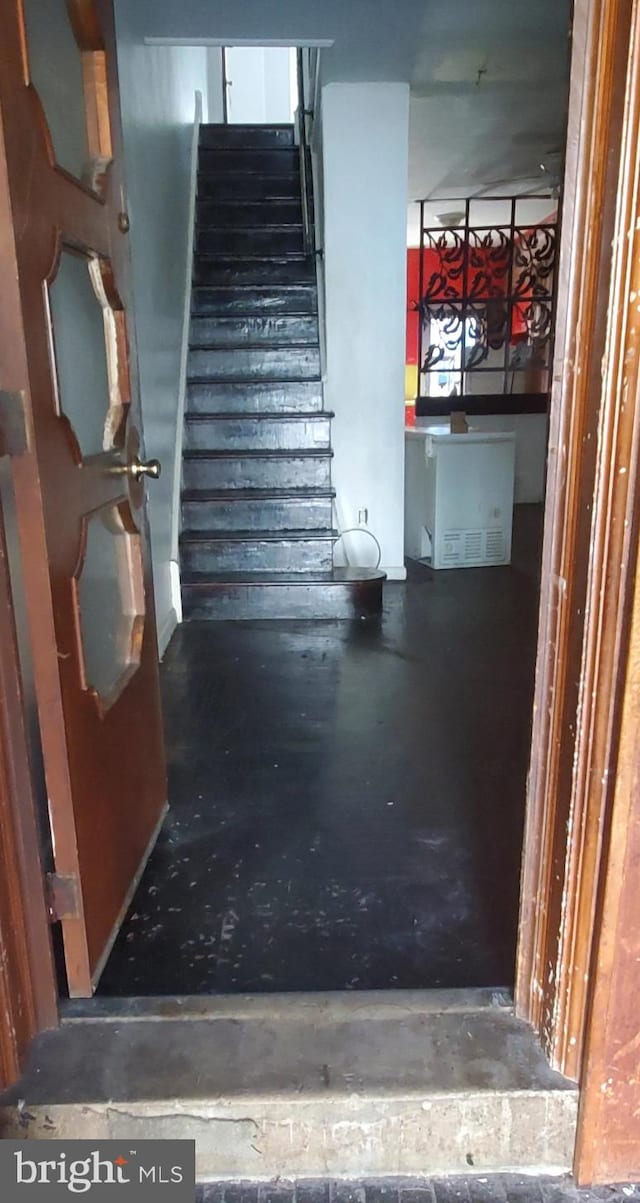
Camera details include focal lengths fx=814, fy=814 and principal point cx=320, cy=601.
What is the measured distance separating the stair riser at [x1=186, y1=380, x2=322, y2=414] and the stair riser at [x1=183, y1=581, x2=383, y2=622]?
1.04m

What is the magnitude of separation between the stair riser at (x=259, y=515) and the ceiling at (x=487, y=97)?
192cm

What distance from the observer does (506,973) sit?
1.51 metres

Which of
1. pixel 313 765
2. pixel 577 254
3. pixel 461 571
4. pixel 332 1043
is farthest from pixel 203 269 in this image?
pixel 332 1043

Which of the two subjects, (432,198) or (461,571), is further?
(432,198)

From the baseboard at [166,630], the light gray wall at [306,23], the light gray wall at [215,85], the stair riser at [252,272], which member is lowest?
the baseboard at [166,630]

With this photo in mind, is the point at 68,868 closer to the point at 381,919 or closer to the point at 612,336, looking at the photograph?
the point at 381,919

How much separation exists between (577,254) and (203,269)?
404 cm

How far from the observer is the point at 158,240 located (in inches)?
145

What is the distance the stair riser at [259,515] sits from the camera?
3.98 m

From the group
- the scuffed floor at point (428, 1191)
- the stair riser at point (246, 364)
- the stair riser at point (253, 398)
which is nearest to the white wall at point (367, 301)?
the stair riser at point (253, 398)

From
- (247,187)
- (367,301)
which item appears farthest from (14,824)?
(247,187)

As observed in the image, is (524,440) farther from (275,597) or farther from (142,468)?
(142,468)

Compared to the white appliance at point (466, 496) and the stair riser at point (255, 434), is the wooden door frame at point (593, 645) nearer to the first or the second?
the stair riser at point (255, 434)

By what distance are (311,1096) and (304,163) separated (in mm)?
4791
